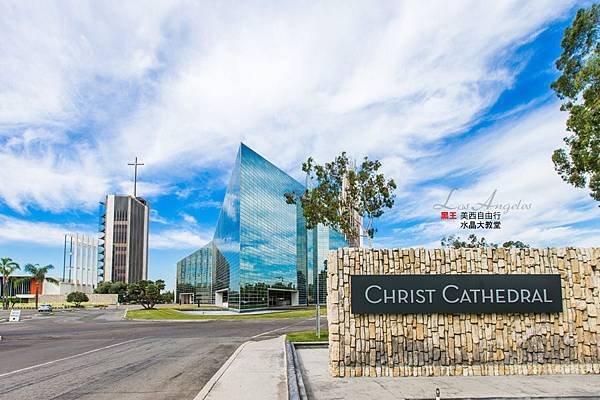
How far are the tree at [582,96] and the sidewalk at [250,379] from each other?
46.7 ft

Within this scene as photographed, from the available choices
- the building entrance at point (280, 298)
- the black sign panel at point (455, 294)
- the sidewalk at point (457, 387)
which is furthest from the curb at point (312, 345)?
the building entrance at point (280, 298)

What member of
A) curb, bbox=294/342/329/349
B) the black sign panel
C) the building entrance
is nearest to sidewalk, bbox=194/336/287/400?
curb, bbox=294/342/329/349

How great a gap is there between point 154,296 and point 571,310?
56.1m

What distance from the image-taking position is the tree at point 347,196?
901 inches

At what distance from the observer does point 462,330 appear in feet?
36.6

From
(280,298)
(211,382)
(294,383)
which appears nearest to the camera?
(294,383)

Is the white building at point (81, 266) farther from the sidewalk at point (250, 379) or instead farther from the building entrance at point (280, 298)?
the sidewalk at point (250, 379)

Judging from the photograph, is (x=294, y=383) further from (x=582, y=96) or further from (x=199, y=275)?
(x=199, y=275)

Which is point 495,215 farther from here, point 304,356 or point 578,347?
point 304,356

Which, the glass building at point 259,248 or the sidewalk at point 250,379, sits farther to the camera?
the glass building at point 259,248

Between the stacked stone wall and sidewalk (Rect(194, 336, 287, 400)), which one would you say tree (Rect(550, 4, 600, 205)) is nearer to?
the stacked stone wall

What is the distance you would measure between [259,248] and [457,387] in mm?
58842

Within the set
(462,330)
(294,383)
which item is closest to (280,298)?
(462,330)

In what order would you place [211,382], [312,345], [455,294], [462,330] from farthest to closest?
[312,345] → [455,294] → [462,330] → [211,382]
